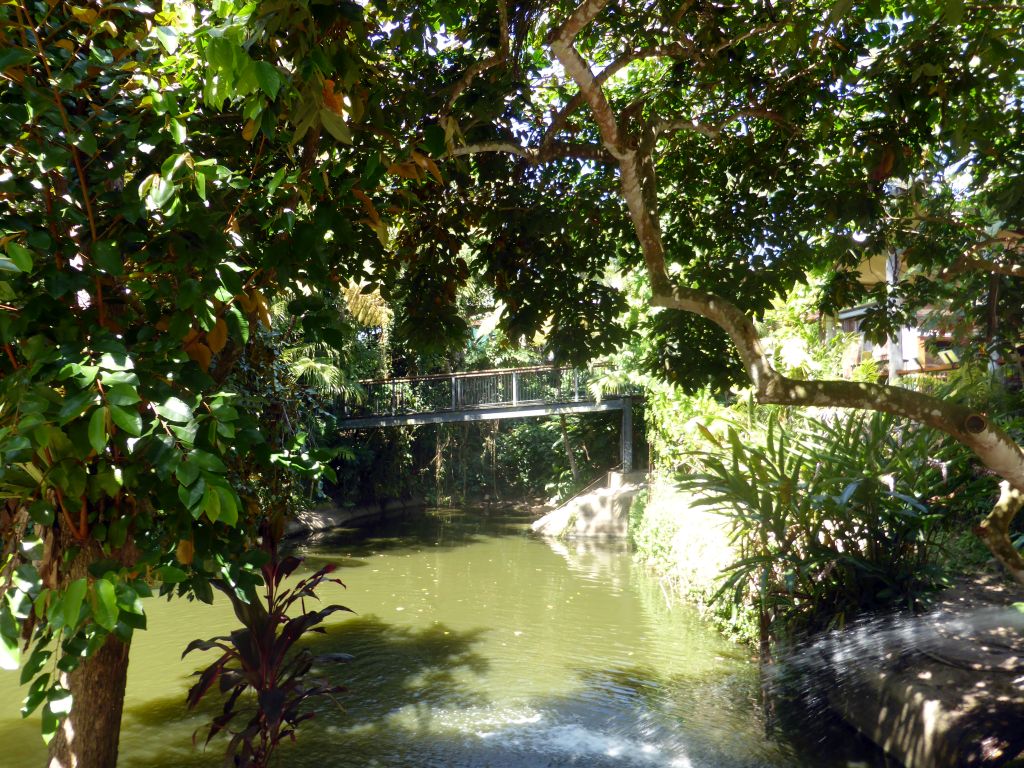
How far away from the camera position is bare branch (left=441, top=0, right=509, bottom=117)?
4859 millimetres

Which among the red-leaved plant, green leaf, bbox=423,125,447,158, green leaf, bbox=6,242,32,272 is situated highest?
green leaf, bbox=423,125,447,158

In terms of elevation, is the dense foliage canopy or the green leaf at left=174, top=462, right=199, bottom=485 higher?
the dense foliage canopy

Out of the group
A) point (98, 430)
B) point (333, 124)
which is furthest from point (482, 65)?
point (98, 430)

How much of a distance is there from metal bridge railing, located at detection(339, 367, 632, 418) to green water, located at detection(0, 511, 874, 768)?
6.75 m

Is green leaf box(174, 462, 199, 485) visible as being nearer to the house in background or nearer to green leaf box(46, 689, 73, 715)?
green leaf box(46, 689, 73, 715)

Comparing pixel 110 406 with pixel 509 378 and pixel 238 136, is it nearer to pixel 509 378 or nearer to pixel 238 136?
pixel 238 136

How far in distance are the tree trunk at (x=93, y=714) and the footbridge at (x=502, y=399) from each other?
15.6m

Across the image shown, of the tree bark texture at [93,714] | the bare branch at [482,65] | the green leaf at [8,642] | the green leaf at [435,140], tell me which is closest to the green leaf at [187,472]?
the green leaf at [8,642]

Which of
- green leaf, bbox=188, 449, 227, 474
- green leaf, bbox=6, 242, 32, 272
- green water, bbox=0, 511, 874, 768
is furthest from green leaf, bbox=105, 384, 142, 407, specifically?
green water, bbox=0, 511, 874, 768

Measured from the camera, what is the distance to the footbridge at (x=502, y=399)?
19922 millimetres

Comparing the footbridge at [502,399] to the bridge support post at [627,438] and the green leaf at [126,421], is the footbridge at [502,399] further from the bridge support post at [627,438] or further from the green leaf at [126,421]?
the green leaf at [126,421]

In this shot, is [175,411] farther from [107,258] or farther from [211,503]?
[107,258]

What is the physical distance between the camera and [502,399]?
67.7 ft

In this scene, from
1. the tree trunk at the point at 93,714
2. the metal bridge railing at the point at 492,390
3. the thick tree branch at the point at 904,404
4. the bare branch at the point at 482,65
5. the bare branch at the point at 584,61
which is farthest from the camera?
the metal bridge railing at the point at 492,390
